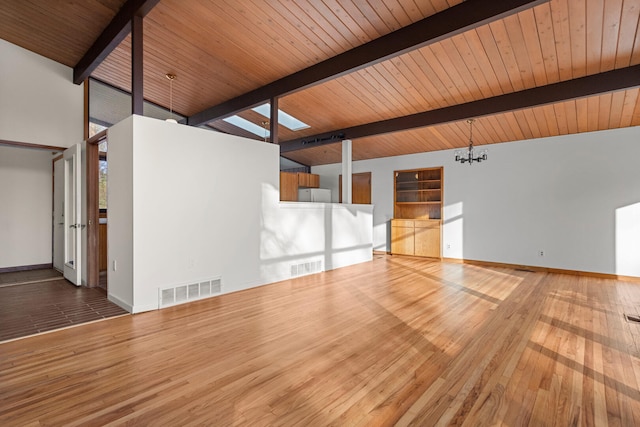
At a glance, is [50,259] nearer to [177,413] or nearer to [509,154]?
[177,413]

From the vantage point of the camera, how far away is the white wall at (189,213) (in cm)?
363

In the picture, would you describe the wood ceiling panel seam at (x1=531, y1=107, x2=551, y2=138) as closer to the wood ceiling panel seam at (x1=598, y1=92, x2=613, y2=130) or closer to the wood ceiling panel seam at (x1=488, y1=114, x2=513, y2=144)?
the wood ceiling panel seam at (x1=488, y1=114, x2=513, y2=144)

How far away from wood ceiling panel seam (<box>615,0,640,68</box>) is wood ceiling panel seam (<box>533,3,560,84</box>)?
596mm

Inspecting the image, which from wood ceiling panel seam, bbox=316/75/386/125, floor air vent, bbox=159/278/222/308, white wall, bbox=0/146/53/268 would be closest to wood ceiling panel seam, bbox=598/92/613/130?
wood ceiling panel seam, bbox=316/75/386/125

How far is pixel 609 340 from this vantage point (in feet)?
9.45

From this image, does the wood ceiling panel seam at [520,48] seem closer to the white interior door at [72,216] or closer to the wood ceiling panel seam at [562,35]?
the wood ceiling panel seam at [562,35]

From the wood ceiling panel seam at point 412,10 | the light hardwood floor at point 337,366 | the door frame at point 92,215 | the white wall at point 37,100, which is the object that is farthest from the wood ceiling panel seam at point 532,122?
the white wall at point 37,100

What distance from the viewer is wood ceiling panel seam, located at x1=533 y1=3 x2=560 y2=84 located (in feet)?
11.0

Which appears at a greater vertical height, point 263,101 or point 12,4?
point 12,4

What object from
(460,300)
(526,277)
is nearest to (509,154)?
(526,277)

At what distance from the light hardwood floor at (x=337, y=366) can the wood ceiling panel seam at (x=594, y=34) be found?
10.2 ft

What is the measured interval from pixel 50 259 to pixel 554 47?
29.3 feet

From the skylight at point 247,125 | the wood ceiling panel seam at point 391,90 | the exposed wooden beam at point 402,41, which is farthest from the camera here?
the skylight at point 247,125

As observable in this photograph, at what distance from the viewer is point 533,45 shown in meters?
3.82
